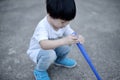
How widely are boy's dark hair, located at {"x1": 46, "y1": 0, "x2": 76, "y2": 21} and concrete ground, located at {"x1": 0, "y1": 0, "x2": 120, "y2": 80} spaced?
21.9 inches

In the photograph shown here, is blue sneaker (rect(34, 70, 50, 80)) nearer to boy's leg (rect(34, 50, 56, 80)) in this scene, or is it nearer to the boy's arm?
boy's leg (rect(34, 50, 56, 80))

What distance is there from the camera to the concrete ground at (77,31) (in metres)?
1.49

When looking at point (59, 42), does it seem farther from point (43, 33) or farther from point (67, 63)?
point (67, 63)

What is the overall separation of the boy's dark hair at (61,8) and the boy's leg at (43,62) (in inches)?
11.4

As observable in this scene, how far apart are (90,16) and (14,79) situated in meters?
1.15

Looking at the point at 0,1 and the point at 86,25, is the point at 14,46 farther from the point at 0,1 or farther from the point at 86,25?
the point at 0,1

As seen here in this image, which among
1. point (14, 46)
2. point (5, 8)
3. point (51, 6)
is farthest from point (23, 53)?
point (5, 8)

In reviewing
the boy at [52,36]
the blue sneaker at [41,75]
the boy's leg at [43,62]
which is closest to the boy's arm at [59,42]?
the boy at [52,36]

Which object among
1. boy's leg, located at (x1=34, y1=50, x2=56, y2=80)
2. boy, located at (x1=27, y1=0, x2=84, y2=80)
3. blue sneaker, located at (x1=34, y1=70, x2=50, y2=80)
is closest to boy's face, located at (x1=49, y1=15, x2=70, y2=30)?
boy, located at (x1=27, y1=0, x2=84, y2=80)

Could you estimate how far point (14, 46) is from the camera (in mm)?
1733

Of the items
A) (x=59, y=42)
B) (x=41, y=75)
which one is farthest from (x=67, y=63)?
(x=59, y=42)

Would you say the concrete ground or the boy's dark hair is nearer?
the boy's dark hair

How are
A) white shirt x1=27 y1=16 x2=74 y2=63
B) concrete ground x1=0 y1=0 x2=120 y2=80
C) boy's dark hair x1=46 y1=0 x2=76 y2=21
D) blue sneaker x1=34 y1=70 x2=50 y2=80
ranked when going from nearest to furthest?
boy's dark hair x1=46 y1=0 x2=76 y2=21 → white shirt x1=27 y1=16 x2=74 y2=63 → blue sneaker x1=34 y1=70 x2=50 y2=80 → concrete ground x1=0 y1=0 x2=120 y2=80

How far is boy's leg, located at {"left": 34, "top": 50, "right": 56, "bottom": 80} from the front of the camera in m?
1.27
